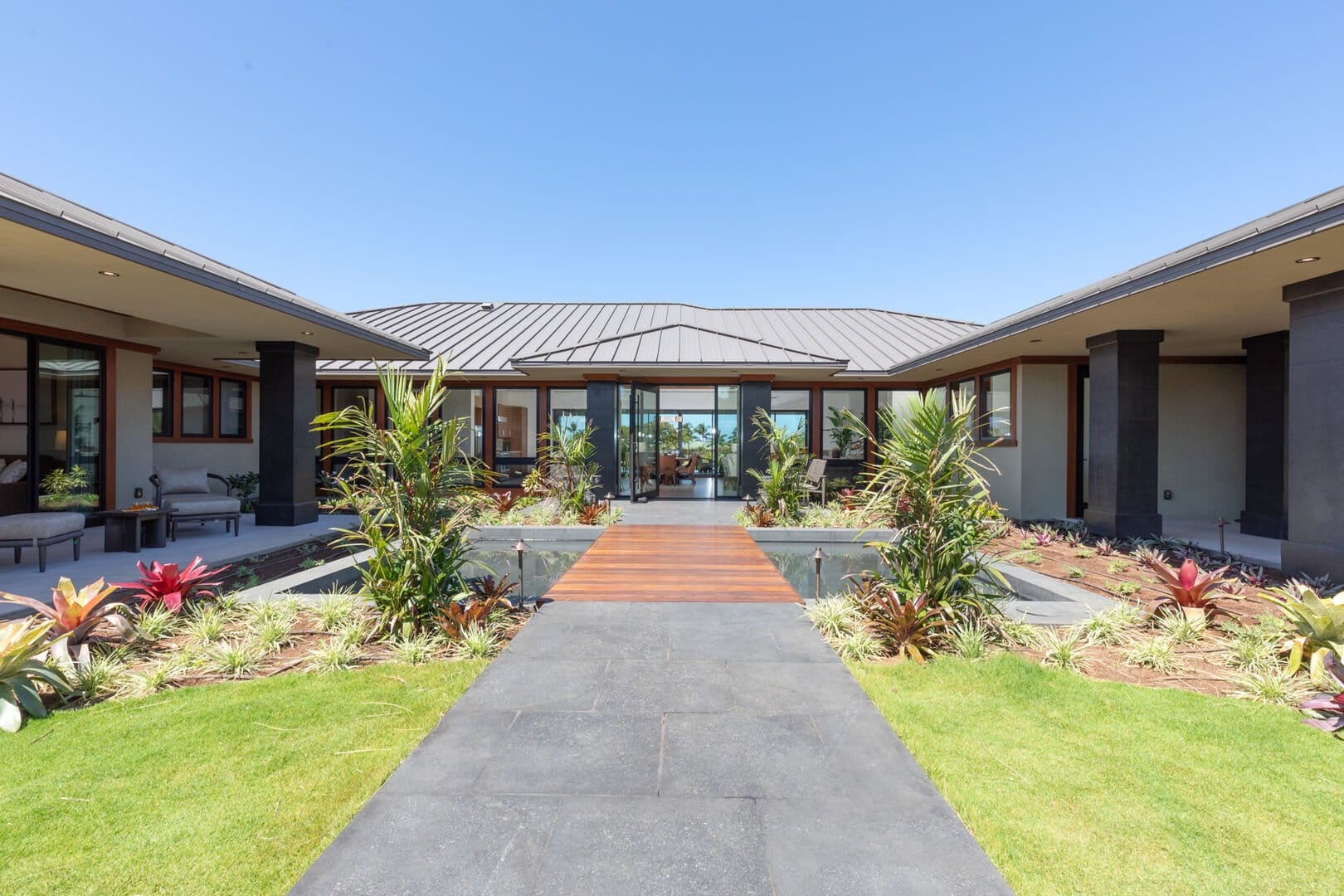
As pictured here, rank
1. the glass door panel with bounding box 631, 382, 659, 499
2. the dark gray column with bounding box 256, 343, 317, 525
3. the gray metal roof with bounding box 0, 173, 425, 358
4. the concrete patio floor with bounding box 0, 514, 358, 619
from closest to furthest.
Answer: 1. the gray metal roof with bounding box 0, 173, 425, 358
2. the concrete patio floor with bounding box 0, 514, 358, 619
3. the dark gray column with bounding box 256, 343, 317, 525
4. the glass door panel with bounding box 631, 382, 659, 499

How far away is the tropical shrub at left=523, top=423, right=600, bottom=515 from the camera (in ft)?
30.8

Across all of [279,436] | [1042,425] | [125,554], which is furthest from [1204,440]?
Result: [125,554]

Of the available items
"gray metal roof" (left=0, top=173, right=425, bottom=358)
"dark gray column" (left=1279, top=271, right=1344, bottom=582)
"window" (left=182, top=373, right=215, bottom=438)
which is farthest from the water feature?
"window" (left=182, top=373, right=215, bottom=438)

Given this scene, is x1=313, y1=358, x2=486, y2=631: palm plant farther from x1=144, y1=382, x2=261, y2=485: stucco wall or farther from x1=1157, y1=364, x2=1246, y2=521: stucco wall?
x1=1157, y1=364, x2=1246, y2=521: stucco wall

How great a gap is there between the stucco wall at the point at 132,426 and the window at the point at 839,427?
12.8 m

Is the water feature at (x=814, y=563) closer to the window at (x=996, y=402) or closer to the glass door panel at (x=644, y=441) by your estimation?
the window at (x=996, y=402)

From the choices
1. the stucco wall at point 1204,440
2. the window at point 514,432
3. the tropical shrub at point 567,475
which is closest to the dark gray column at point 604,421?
the tropical shrub at point 567,475

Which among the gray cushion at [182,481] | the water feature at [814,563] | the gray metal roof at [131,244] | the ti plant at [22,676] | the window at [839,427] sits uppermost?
the gray metal roof at [131,244]

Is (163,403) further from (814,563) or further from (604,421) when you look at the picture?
(814,563)

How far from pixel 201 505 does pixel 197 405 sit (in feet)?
15.6

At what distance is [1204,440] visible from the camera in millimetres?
10273

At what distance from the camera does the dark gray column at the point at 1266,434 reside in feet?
28.0

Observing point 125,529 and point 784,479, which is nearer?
point 125,529

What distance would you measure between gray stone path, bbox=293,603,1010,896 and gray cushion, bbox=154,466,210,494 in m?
8.35
